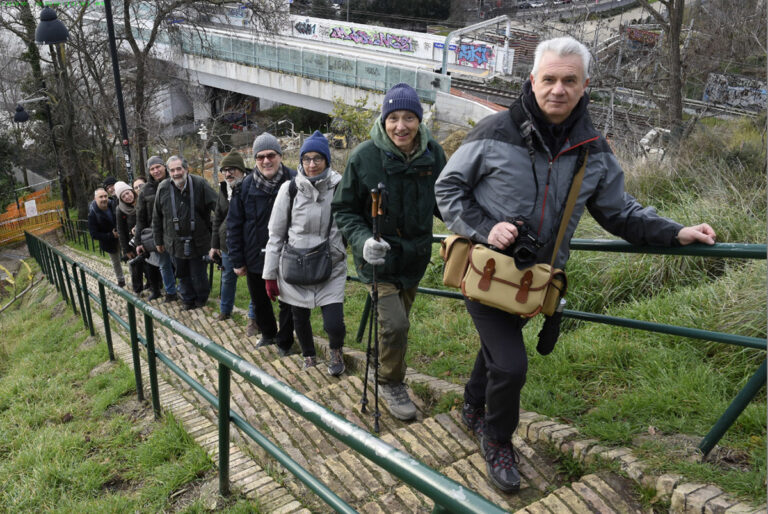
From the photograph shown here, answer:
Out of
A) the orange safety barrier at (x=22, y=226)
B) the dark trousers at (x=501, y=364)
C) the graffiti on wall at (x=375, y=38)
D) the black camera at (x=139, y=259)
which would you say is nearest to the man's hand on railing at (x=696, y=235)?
the dark trousers at (x=501, y=364)

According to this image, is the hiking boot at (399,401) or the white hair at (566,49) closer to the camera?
the white hair at (566,49)

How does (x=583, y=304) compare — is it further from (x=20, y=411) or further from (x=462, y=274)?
(x=20, y=411)

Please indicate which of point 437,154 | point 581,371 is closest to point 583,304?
point 581,371

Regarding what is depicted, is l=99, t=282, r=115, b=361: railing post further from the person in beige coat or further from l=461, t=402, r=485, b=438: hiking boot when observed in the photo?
l=461, t=402, r=485, b=438: hiking boot

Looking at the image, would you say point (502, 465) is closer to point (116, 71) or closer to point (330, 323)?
point (330, 323)

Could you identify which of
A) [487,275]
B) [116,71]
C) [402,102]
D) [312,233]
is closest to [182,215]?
[312,233]

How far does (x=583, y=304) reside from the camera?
4.90 metres

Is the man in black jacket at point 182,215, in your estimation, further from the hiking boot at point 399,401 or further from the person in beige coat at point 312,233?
the hiking boot at point 399,401

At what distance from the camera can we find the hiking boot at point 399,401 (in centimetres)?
348

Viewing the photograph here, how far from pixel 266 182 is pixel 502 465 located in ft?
10.5

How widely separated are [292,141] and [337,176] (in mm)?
26412

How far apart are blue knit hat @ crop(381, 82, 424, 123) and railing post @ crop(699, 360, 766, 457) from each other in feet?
6.80

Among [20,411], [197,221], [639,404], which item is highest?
[639,404]

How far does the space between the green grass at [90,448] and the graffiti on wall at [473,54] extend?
3160cm
